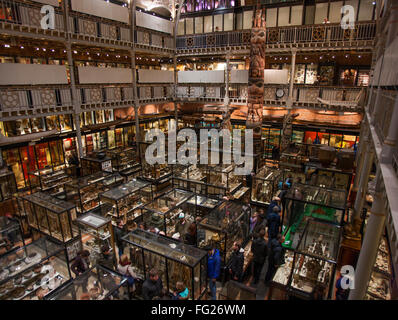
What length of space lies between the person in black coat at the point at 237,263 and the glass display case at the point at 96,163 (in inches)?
366

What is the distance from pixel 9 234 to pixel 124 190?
14.3 ft

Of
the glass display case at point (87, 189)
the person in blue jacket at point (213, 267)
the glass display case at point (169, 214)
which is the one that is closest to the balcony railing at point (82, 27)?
the glass display case at point (87, 189)

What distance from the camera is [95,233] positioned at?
9539 mm

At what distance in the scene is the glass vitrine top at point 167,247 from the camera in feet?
24.8

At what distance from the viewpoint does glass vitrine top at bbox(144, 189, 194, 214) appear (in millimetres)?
10562

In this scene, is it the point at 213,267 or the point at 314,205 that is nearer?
the point at 213,267

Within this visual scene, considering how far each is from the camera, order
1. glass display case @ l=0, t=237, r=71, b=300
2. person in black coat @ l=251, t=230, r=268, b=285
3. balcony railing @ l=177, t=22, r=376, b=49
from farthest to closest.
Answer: balcony railing @ l=177, t=22, r=376, b=49 → person in black coat @ l=251, t=230, r=268, b=285 → glass display case @ l=0, t=237, r=71, b=300

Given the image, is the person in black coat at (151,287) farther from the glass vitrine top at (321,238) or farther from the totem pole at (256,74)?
the totem pole at (256,74)

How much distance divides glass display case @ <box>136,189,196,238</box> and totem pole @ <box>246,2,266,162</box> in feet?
21.7

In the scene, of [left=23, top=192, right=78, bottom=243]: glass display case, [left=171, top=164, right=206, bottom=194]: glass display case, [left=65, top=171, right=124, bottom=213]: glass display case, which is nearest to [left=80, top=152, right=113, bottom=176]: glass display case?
[left=65, top=171, right=124, bottom=213]: glass display case

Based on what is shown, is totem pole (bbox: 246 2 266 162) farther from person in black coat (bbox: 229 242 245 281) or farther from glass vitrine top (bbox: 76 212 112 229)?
glass vitrine top (bbox: 76 212 112 229)

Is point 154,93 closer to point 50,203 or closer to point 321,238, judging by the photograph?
point 50,203

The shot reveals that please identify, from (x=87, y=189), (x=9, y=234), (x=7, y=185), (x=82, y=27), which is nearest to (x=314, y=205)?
(x=87, y=189)
